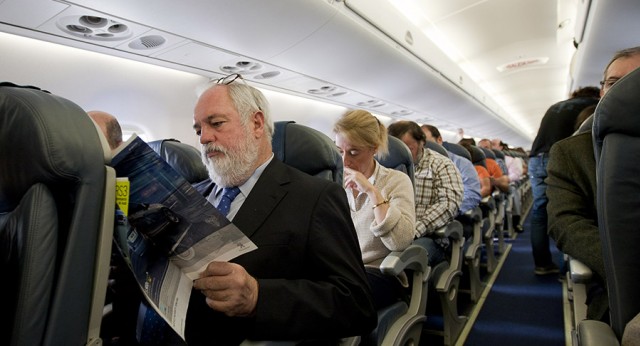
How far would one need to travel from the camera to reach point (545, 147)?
3705 mm

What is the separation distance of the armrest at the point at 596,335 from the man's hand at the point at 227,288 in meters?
0.86

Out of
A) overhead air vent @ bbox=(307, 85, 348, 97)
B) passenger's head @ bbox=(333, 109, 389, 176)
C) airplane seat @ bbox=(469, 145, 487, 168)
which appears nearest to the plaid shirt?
passenger's head @ bbox=(333, 109, 389, 176)

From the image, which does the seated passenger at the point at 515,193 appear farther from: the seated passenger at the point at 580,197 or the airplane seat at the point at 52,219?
the airplane seat at the point at 52,219

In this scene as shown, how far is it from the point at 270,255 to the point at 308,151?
0.70m

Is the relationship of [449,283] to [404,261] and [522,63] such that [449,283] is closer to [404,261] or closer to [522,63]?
[404,261]

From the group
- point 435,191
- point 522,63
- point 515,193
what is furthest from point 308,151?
point 522,63

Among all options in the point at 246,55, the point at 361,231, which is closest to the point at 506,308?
the point at 361,231

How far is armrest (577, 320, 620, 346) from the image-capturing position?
969mm

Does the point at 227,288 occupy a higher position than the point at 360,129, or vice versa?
the point at 360,129

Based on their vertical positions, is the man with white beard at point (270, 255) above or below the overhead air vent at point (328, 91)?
below

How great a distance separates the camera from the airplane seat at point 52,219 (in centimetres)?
81

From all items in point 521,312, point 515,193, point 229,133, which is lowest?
point 521,312

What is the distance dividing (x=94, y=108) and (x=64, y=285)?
301 cm

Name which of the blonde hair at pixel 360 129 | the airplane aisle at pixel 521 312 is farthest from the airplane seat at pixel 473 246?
the blonde hair at pixel 360 129
